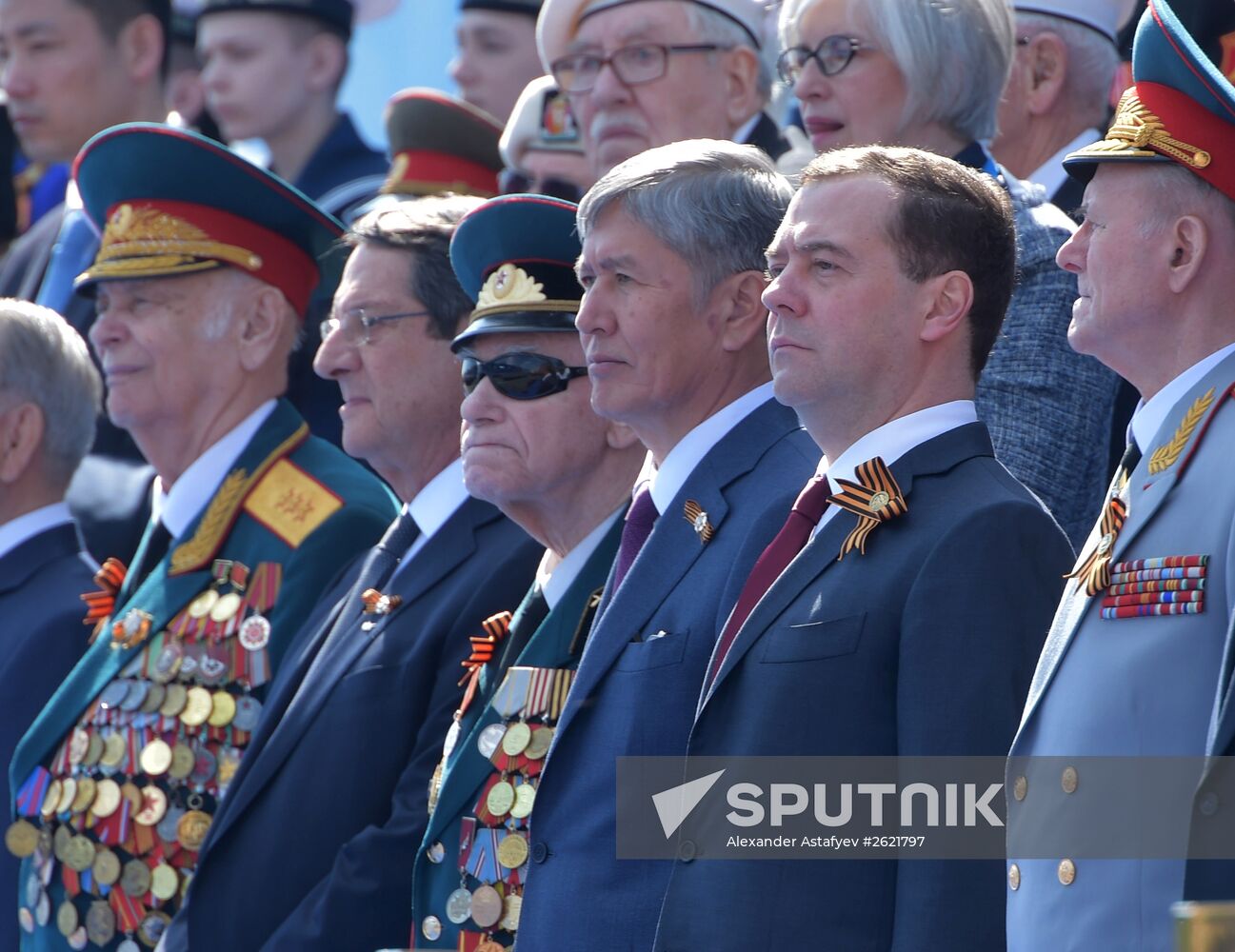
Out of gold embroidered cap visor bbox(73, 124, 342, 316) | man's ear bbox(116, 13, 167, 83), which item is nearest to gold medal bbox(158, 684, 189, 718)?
Answer: gold embroidered cap visor bbox(73, 124, 342, 316)

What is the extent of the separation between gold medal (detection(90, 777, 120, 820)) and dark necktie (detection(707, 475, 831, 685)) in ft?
6.79

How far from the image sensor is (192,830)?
516cm

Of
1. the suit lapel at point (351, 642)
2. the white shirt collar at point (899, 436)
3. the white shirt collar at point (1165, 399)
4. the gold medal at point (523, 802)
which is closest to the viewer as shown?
the white shirt collar at point (1165, 399)

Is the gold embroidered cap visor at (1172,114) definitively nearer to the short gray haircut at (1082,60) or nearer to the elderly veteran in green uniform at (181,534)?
the short gray haircut at (1082,60)

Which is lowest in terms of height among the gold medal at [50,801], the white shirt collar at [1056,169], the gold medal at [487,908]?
the gold medal at [487,908]

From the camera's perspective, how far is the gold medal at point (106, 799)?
5.24m

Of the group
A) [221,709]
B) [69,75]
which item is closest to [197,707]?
[221,709]

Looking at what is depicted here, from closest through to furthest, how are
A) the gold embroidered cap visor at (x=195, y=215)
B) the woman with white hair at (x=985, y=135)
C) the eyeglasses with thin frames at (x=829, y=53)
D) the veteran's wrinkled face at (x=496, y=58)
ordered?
1. the woman with white hair at (x=985, y=135)
2. the eyeglasses with thin frames at (x=829, y=53)
3. the gold embroidered cap visor at (x=195, y=215)
4. the veteran's wrinkled face at (x=496, y=58)

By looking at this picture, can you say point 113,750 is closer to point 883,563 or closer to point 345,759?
point 345,759

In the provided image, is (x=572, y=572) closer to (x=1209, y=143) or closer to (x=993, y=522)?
(x=993, y=522)

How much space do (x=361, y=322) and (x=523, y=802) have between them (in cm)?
151

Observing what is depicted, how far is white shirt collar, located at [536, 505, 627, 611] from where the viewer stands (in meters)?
4.56

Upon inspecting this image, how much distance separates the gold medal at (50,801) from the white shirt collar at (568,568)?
1491 mm

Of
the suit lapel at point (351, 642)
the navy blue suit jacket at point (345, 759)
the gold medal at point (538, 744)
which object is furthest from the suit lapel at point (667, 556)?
the suit lapel at point (351, 642)
